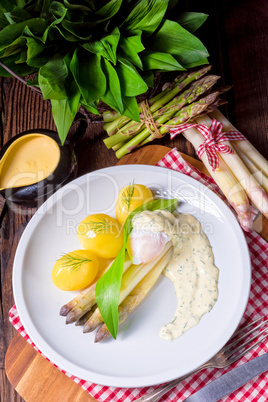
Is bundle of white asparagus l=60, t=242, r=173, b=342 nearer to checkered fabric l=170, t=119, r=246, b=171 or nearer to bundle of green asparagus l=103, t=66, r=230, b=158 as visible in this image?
checkered fabric l=170, t=119, r=246, b=171

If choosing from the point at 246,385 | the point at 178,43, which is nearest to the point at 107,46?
the point at 178,43

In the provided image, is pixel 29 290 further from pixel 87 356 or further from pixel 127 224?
pixel 127 224

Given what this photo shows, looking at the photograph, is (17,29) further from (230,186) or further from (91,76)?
(230,186)

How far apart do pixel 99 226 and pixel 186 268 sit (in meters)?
0.38

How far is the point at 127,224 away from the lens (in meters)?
1.81

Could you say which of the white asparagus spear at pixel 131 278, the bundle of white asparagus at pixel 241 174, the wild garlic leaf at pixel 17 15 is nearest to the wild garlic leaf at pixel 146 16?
the wild garlic leaf at pixel 17 15

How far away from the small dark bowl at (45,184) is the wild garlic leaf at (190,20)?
27.0 inches

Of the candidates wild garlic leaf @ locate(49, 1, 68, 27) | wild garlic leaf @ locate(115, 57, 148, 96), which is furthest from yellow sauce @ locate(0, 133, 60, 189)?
wild garlic leaf @ locate(49, 1, 68, 27)

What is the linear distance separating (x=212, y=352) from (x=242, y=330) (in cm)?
17

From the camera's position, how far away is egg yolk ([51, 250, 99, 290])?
1.76 m

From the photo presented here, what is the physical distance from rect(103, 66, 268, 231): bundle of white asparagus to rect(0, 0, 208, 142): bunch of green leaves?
0.17m

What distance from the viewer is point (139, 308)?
1.81 metres

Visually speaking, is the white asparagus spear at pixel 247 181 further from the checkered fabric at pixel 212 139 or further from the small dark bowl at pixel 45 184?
the small dark bowl at pixel 45 184

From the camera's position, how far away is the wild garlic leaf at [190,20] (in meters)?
1.78
